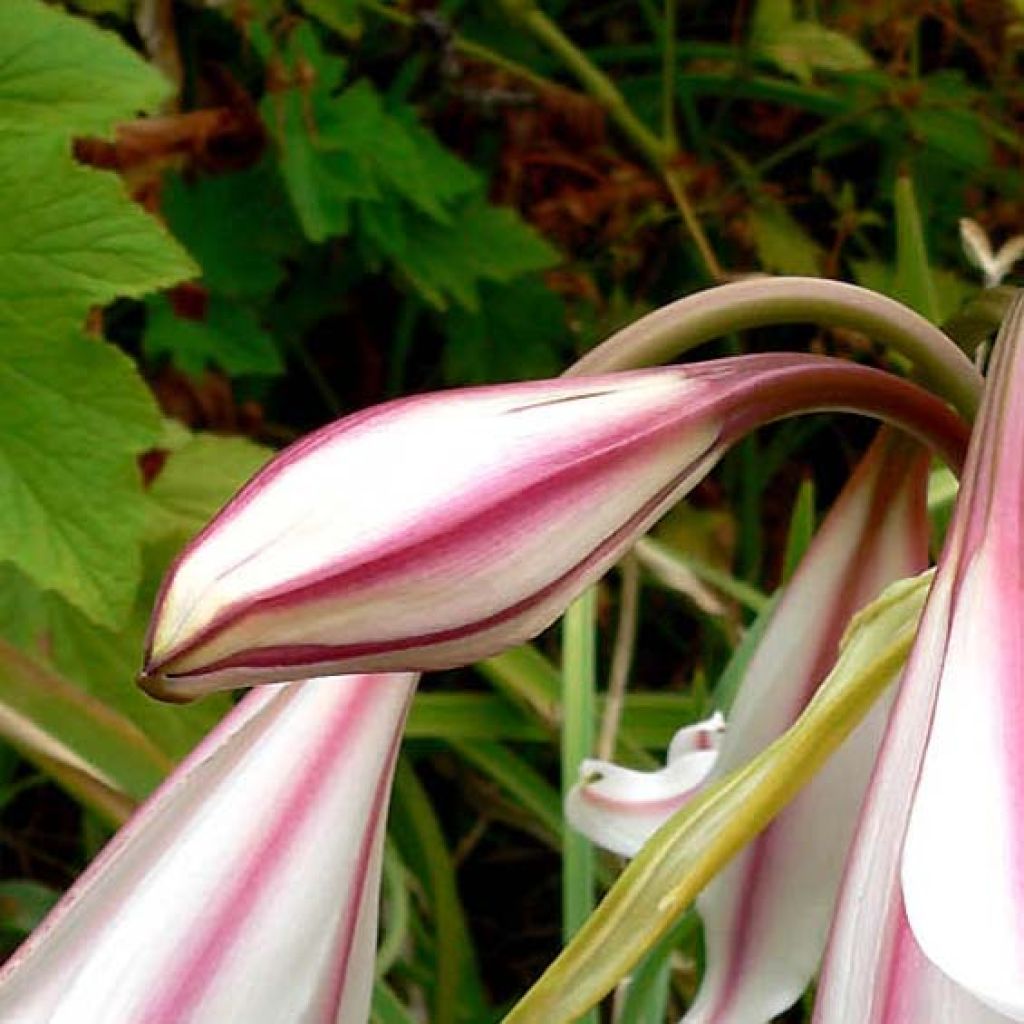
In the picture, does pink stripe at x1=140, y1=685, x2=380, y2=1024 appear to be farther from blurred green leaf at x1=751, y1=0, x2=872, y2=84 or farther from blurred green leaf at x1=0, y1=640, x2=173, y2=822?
blurred green leaf at x1=751, y1=0, x2=872, y2=84

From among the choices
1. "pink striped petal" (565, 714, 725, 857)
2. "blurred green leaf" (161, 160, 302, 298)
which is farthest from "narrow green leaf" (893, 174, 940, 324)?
"blurred green leaf" (161, 160, 302, 298)

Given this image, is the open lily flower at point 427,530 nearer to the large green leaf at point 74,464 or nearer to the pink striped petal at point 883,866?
the pink striped petal at point 883,866

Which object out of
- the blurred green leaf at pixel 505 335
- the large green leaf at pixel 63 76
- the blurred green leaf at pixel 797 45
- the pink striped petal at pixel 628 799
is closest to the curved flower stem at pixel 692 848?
the pink striped petal at pixel 628 799

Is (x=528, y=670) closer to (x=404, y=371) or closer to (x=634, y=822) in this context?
(x=634, y=822)

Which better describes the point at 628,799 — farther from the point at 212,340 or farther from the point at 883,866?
the point at 212,340

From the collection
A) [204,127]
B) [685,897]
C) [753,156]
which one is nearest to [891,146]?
[753,156]
